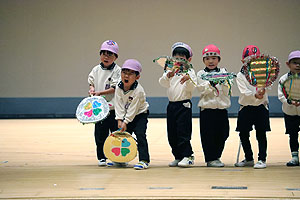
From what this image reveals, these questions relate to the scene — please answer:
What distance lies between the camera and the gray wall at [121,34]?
11.0 m

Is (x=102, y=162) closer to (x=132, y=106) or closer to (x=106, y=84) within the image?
(x=132, y=106)

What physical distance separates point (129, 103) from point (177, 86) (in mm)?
483

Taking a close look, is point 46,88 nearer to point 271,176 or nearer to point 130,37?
point 130,37

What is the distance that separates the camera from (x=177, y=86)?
4.57 metres

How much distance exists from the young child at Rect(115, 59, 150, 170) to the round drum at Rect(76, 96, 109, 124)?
14 centimetres

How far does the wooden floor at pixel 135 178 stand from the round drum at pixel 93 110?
0.46 meters

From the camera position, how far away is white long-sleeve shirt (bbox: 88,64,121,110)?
4820 millimetres

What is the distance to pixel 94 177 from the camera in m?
3.95

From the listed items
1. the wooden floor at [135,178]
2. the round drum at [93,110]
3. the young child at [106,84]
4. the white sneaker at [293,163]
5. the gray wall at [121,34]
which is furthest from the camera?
the gray wall at [121,34]

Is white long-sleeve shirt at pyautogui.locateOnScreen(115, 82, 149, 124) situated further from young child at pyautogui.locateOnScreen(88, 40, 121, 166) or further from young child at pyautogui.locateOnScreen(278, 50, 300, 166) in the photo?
young child at pyautogui.locateOnScreen(278, 50, 300, 166)

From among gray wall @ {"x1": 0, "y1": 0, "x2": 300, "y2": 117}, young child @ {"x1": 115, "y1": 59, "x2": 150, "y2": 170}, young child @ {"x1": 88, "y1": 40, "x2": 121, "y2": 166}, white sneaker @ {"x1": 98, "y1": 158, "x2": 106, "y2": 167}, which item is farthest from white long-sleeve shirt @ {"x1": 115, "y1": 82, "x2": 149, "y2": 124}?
gray wall @ {"x1": 0, "y1": 0, "x2": 300, "y2": 117}

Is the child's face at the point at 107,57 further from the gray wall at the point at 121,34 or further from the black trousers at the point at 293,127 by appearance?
the gray wall at the point at 121,34

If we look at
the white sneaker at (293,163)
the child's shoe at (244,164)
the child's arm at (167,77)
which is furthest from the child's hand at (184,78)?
the white sneaker at (293,163)

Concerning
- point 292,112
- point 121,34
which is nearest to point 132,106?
point 292,112
